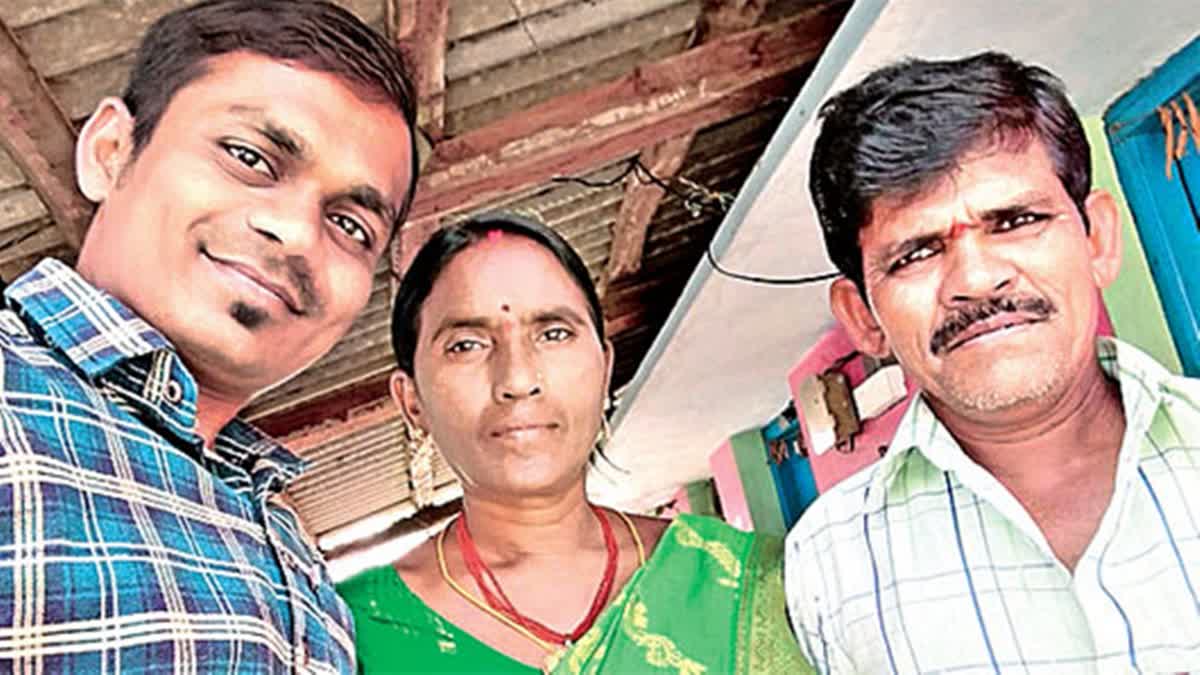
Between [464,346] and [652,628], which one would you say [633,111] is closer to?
[464,346]

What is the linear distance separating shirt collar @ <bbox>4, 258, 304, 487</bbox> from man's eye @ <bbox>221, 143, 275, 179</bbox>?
152 millimetres

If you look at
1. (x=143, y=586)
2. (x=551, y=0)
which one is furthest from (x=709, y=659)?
(x=551, y=0)

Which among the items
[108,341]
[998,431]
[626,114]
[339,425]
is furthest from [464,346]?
[339,425]

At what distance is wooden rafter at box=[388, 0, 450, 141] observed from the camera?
1.86 metres

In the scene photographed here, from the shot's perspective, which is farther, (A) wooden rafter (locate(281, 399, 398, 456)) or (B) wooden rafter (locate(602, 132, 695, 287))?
(A) wooden rafter (locate(281, 399, 398, 456))

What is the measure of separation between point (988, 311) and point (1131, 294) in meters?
1.39

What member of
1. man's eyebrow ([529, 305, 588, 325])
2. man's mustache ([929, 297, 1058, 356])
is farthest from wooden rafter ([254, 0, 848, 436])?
man's mustache ([929, 297, 1058, 356])

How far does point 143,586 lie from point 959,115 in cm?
91

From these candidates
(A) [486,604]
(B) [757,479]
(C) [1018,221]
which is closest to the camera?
(C) [1018,221]

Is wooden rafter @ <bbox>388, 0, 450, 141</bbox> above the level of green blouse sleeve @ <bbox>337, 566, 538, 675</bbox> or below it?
above

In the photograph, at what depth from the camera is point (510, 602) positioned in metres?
1.13

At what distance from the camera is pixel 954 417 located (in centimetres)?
105

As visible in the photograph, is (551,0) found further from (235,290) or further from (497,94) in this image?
(235,290)

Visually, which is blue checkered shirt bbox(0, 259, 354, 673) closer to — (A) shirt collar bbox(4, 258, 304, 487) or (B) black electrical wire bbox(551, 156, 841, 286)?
(A) shirt collar bbox(4, 258, 304, 487)
